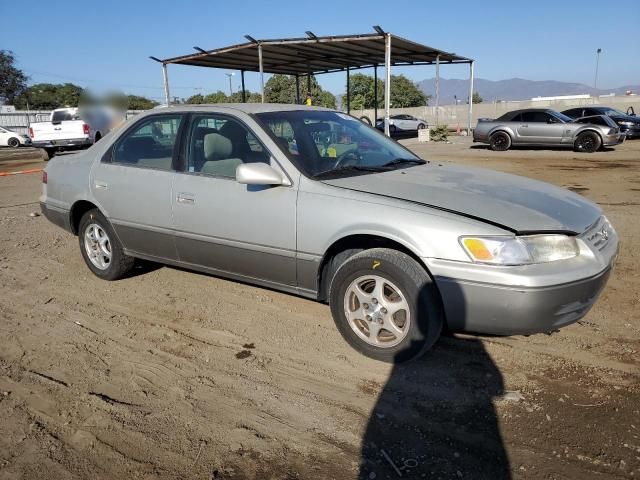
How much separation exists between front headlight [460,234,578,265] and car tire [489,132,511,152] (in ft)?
54.1

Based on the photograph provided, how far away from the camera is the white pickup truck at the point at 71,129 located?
17453 mm

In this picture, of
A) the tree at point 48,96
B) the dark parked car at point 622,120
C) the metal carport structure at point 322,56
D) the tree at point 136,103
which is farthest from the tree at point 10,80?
the dark parked car at point 622,120

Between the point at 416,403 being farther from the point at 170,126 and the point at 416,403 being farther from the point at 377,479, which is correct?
the point at 170,126

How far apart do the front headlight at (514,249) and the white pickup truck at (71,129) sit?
16.8m

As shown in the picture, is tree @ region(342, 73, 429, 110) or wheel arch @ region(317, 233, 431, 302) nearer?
wheel arch @ region(317, 233, 431, 302)

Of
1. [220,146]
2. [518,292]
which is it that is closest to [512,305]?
[518,292]

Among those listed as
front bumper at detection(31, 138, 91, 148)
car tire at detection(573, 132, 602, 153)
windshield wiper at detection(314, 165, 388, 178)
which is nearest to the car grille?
windshield wiper at detection(314, 165, 388, 178)

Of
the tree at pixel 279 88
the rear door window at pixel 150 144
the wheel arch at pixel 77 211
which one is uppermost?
the tree at pixel 279 88

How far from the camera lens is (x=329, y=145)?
398cm

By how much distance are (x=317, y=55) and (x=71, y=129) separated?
10.1 m

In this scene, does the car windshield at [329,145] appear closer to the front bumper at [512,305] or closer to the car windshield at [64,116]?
the front bumper at [512,305]

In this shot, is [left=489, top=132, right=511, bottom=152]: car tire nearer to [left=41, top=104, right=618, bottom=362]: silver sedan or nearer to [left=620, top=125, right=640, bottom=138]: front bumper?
[left=620, top=125, right=640, bottom=138]: front bumper

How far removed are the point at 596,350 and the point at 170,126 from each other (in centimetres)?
362

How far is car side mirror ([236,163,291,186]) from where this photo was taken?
344 centimetres
